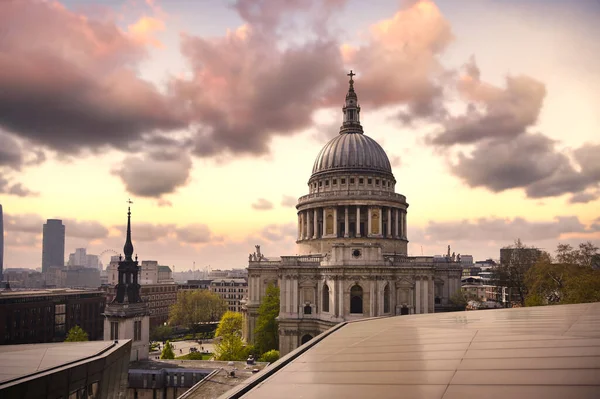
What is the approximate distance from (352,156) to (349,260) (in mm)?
28750

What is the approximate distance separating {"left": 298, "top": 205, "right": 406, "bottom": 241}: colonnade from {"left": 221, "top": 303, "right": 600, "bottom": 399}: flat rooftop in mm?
61172

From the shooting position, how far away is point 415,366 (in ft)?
50.9

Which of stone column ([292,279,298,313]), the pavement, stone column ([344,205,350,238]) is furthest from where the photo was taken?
the pavement

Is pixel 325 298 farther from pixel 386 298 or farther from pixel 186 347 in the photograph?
pixel 186 347

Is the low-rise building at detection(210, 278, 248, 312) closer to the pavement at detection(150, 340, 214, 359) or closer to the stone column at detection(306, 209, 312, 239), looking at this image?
the pavement at detection(150, 340, 214, 359)

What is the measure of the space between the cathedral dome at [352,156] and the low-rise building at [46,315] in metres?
59.0

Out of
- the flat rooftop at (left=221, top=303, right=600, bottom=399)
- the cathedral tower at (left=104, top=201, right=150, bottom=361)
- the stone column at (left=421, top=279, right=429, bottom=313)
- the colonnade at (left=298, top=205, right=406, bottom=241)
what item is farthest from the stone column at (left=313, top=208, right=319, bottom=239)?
the flat rooftop at (left=221, top=303, right=600, bottom=399)

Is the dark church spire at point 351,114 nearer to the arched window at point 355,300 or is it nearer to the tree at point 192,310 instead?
the arched window at point 355,300

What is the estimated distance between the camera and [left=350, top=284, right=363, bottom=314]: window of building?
7025cm

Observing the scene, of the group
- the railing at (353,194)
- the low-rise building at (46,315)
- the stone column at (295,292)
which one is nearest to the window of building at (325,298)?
the stone column at (295,292)

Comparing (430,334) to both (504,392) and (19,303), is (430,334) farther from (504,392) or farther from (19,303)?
(19,303)

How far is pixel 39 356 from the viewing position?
24750mm

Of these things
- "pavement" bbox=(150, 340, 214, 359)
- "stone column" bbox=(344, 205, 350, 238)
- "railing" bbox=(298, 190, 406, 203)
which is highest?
"railing" bbox=(298, 190, 406, 203)

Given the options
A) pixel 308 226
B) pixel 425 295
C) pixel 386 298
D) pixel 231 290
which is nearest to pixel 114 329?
pixel 386 298
